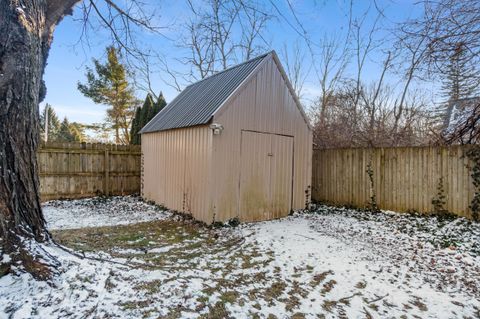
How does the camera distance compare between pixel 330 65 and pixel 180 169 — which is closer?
pixel 180 169

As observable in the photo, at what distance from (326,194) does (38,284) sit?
26.1 ft

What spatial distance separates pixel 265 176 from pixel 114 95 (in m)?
16.6

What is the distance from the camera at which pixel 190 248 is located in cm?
446

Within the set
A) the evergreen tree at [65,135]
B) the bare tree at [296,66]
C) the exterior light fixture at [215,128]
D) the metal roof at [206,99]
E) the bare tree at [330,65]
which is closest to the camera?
the exterior light fixture at [215,128]

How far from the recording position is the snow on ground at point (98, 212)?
6.02 m

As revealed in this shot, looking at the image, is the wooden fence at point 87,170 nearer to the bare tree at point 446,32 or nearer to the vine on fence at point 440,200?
the bare tree at point 446,32

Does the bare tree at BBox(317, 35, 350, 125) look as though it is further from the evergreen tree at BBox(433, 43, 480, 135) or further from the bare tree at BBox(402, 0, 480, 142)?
the bare tree at BBox(402, 0, 480, 142)

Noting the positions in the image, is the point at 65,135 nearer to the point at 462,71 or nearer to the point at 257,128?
the point at 257,128

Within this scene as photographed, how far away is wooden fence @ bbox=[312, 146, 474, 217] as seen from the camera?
624 centimetres

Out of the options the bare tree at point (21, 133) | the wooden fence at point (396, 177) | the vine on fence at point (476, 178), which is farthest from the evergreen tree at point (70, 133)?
the vine on fence at point (476, 178)

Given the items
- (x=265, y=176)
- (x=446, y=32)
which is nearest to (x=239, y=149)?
(x=265, y=176)

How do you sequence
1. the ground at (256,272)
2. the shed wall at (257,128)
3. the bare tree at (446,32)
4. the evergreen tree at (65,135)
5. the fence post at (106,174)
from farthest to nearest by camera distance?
the evergreen tree at (65,135), the fence post at (106,174), the shed wall at (257,128), the bare tree at (446,32), the ground at (256,272)

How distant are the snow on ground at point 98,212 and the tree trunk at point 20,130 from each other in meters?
3.11

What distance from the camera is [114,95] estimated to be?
62.7ft
